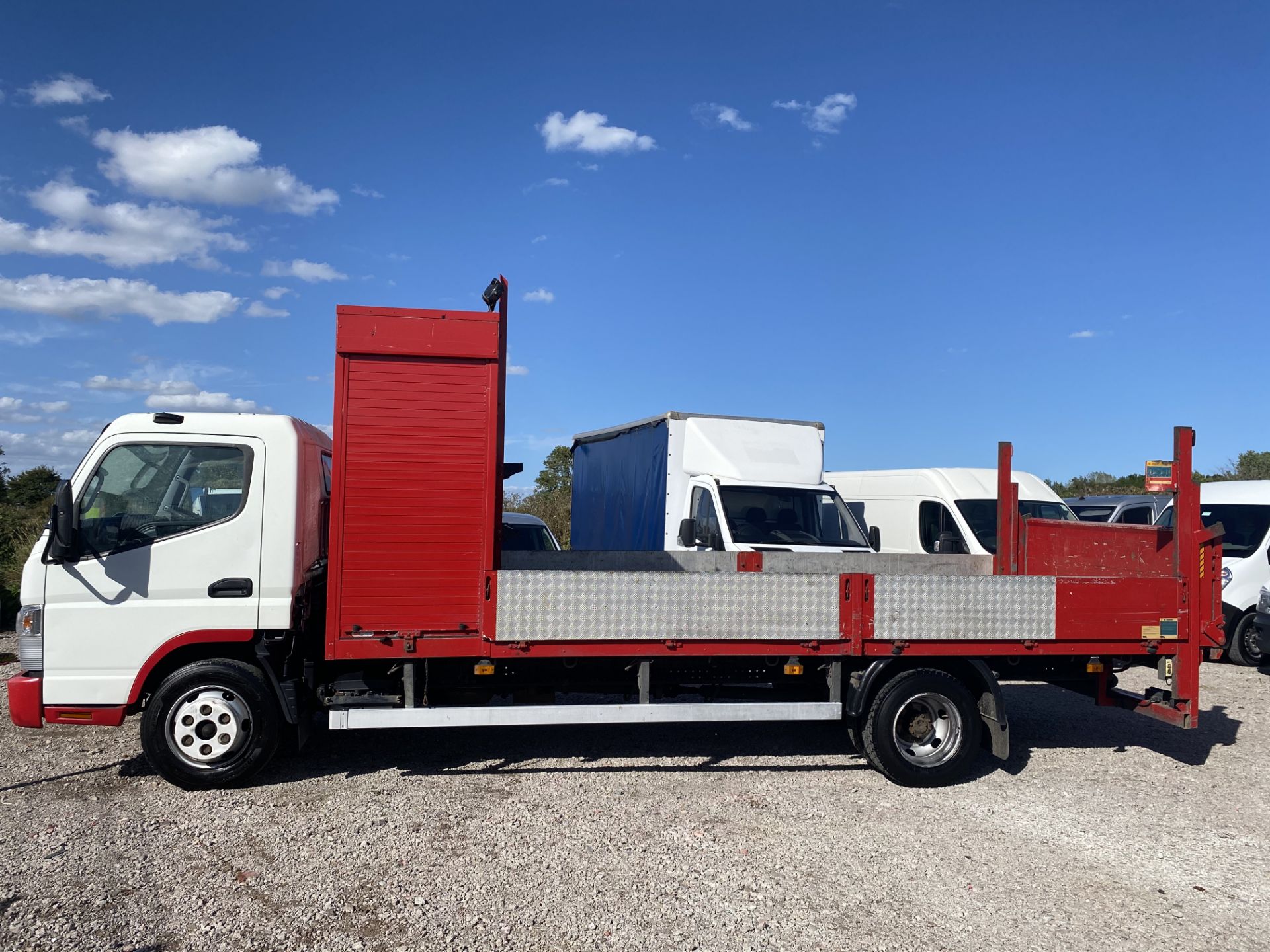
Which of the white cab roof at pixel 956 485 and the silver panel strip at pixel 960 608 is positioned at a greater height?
the white cab roof at pixel 956 485

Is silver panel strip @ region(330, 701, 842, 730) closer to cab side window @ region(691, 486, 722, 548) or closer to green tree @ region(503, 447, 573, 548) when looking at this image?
cab side window @ region(691, 486, 722, 548)

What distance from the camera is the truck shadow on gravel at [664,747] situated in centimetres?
644

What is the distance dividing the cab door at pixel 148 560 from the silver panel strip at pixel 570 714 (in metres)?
0.97

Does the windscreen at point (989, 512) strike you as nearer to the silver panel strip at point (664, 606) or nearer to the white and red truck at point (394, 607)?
the white and red truck at point (394, 607)

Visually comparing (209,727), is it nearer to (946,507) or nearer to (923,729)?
(923,729)

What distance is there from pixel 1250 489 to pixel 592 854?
1192 cm

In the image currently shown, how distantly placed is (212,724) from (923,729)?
15.3ft

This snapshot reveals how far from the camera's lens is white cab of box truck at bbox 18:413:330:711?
5.59 metres

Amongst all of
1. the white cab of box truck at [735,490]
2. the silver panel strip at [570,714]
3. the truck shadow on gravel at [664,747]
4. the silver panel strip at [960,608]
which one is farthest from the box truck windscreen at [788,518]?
the silver panel strip at [570,714]

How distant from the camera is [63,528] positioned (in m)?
5.41

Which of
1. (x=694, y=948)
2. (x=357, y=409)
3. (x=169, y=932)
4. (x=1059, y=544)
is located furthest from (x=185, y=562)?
(x=1059, y=544)

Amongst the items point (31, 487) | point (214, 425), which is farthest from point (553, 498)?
point (214, 425)

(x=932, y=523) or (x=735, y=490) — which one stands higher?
(x=735, y=490)

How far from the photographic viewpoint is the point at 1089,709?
8.77 metres
